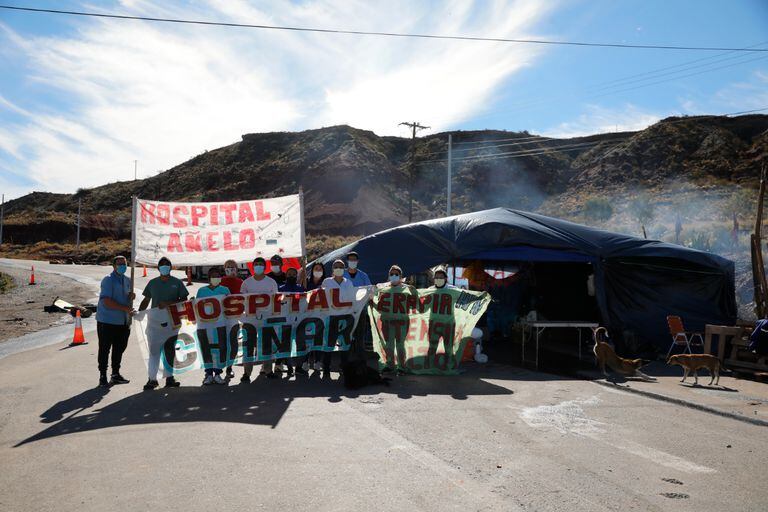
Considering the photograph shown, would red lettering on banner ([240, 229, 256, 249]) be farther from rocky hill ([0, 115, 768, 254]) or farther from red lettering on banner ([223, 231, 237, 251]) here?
rocky hill ([0, 115, 768, 254])

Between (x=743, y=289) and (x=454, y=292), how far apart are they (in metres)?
12.3

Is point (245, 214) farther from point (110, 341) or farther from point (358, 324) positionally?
point (110, 341)

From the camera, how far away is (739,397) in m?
7.99

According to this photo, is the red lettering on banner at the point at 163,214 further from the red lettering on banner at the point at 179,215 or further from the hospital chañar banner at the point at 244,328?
the hospital chañar banner at the point at 244,328

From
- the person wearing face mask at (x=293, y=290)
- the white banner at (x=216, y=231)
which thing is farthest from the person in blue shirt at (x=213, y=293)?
the white banner at (x=216, y=231)

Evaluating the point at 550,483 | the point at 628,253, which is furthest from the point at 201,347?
the point at 628,253

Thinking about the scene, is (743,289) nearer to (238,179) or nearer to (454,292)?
(454,292)

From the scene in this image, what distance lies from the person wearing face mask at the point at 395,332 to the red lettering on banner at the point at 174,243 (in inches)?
154

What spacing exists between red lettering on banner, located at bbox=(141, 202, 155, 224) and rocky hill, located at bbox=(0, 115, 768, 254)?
37954 mm

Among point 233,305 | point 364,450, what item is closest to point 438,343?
point 233,305

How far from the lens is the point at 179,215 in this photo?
420 inches

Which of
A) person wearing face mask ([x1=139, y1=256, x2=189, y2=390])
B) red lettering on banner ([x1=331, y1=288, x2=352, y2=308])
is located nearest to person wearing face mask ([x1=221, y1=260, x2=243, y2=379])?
person wearing face mask ([x1=139, y1=256, x2=189, y2=390])

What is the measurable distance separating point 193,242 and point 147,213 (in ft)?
3.20

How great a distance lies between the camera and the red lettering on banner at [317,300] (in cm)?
917
